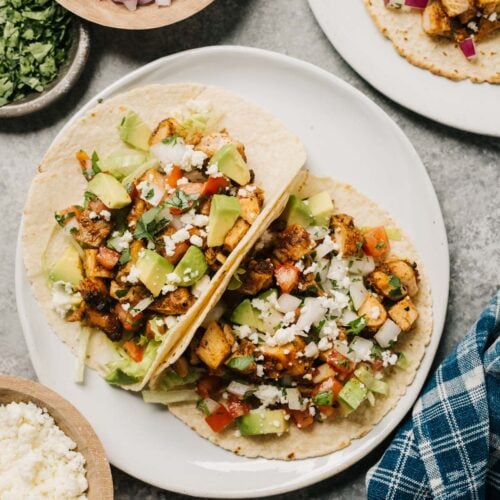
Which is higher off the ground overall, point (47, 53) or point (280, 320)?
point (47, 53)

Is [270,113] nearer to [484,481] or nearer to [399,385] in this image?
[399,385]

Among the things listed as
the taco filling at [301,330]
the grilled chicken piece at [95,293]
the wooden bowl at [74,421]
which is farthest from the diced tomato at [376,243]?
the wooden bowl at [74,421]

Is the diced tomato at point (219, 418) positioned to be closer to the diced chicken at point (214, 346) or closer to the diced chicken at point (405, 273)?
the diced chicken at point (214, 346)

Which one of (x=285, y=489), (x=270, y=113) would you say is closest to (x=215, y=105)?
(x=270, y=113)

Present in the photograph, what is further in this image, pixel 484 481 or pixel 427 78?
pixel 427 78

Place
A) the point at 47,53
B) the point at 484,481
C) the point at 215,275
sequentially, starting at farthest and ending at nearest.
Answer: the point at 47,53, the point at 484,481, the point at 215,275

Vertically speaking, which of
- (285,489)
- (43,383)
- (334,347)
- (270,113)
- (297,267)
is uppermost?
(270,113)

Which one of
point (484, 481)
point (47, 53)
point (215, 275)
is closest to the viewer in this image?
point (215, 275)
